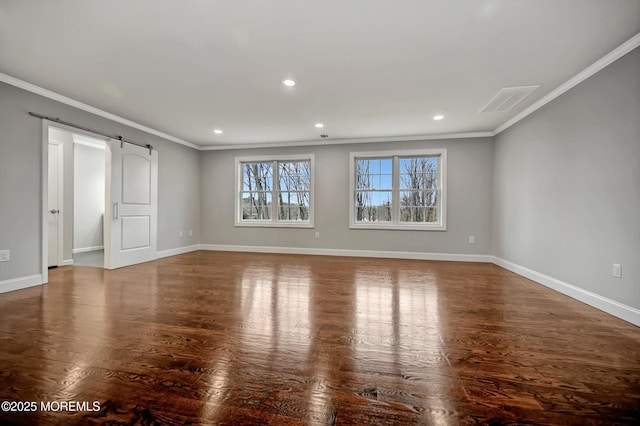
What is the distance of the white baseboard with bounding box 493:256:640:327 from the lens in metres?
2.38

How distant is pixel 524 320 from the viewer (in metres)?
2.40

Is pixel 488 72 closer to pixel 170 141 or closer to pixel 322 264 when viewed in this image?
pixel 322 264

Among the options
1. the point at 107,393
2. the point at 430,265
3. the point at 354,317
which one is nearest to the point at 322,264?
the point at 430,265

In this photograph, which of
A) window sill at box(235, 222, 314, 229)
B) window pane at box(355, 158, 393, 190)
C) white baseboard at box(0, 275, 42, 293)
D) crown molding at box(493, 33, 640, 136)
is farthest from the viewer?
window sill at box(235, 222, 314, 229)

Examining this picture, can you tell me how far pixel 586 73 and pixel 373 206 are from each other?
3.67 m

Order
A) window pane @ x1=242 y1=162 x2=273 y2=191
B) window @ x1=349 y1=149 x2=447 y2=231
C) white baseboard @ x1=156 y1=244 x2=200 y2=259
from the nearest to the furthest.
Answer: white baseboard @ x1=156 y1=244 x2=200 y2=259
window @ x1=349 y1=149 x2=447 y2=231
window pane @ x1=242 y1=162 x2=273 y2=191

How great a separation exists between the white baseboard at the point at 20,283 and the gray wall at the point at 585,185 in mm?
6513

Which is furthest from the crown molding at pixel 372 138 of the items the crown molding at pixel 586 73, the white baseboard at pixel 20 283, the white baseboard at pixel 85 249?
the white baseboard at pixel 85 249

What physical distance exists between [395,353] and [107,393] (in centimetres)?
167

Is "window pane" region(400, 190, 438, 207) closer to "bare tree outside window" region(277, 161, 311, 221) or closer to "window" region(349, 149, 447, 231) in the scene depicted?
"window" region(349, 149, 447, 231)

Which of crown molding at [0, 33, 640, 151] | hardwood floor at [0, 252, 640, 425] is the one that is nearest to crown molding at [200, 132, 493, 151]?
crown molding at [0, 33, 640, 151]

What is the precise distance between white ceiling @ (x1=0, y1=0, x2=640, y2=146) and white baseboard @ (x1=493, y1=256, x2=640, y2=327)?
2.40 meters

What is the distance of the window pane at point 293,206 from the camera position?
612 centimetres

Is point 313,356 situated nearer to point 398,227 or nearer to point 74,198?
point 398,227
